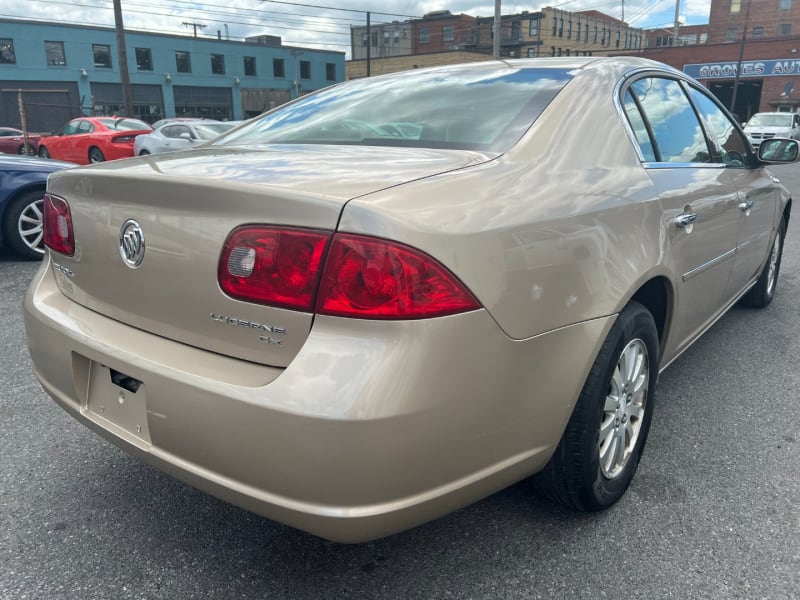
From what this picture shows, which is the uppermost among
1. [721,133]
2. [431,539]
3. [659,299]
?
[721,133]

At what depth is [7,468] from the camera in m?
2.45

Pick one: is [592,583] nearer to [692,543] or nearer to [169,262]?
[692,543]

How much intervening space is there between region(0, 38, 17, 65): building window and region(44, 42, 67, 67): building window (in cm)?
186

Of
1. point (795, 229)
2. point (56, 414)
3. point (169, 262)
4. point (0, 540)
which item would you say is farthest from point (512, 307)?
point (795, 229)

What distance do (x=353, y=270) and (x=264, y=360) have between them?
1.02ft

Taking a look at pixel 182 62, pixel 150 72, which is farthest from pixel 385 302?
pixel 182 62

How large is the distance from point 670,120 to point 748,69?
50531mm

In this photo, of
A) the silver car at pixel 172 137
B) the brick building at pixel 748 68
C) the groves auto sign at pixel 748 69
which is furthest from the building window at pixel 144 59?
the groves auto sign at pixel 748 69

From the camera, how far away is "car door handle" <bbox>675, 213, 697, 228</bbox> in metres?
2.33

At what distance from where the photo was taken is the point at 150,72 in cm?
4572

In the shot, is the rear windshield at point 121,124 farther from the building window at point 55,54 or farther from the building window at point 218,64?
the building window at point 218,64

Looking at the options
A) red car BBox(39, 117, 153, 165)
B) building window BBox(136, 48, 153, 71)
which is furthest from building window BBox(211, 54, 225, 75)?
red car BBox(39, 117, 153, 165)

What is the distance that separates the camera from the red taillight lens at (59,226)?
6.61 feet

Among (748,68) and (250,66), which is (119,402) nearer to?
(748,68)
